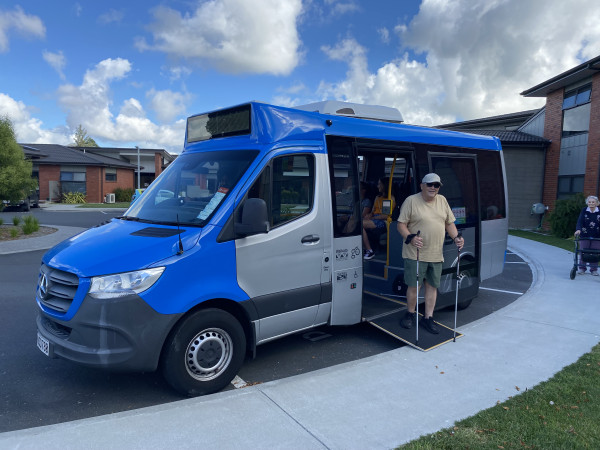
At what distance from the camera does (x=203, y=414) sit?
3.67 meters

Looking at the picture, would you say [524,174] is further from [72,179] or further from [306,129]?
[72,179]

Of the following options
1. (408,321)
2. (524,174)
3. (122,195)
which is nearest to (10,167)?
(408,321)

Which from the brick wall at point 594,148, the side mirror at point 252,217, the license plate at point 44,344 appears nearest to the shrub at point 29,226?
the license plate at point 44,344

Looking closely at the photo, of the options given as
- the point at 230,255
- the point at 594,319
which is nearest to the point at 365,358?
the point at 230,255

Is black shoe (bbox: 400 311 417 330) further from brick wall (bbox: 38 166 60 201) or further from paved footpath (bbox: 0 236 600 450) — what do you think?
brick wall (bbox: 38 166 60 201)

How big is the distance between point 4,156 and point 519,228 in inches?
835

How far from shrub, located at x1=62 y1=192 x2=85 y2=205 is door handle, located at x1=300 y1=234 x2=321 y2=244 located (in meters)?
39.7

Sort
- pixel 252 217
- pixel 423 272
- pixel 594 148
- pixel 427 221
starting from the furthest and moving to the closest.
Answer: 1. pixel 594 148
2. pixel 423 272
3. pixel 427 221
4. pixel 252 217

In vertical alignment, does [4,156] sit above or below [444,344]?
above

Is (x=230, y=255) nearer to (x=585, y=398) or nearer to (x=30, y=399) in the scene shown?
(x=30, y=399)

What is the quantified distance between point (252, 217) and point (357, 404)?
1852mm

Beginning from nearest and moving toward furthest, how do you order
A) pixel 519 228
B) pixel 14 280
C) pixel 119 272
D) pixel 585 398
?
pixel 119 272 < pixel 585 398 < pixel 14 280 < pixel 519 228

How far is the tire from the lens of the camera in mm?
3922

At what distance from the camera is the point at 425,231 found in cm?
552
